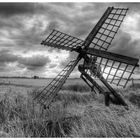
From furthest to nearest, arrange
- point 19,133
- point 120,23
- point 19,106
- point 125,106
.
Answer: point 120,23
point 125,106
point 19,106
point 19,133

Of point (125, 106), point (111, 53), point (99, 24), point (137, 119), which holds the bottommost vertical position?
point (125, 106)

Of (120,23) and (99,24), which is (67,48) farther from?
(120,23)

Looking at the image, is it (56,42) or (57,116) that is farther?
(56,42)

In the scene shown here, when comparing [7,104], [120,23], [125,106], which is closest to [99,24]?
[120,23]

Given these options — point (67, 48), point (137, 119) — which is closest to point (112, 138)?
point (137, 119)

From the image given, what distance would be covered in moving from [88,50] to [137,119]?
3.49 meters

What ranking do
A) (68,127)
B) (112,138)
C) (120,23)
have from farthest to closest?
(120,23) → (68,127) → (112,138)

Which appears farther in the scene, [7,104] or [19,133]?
[7,104]

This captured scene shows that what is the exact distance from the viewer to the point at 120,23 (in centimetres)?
923

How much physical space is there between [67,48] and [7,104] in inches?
128

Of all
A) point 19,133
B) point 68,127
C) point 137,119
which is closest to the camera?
point 19,133

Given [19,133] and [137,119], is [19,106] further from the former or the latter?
[137,119]

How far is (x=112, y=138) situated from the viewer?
15.9 ft

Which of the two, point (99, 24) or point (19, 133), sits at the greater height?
point (99, 24)
